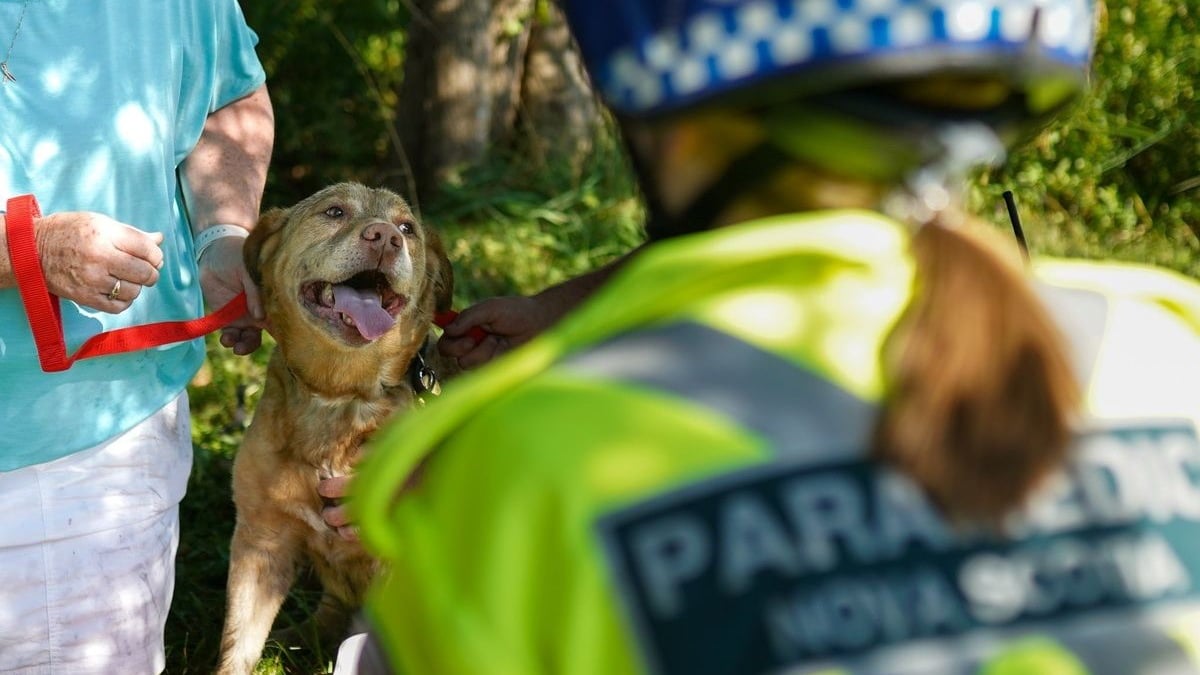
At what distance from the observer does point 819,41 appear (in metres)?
1.22

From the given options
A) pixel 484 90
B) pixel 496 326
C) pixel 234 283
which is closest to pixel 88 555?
pixel 234 283

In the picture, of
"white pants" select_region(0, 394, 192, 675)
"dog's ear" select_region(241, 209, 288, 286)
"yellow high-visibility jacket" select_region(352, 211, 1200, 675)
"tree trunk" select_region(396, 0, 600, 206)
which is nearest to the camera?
"yellow high-visibility jacket" select_region(352, 211, 1200, 675)

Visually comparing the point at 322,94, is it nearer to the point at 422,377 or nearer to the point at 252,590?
the point at 422,377

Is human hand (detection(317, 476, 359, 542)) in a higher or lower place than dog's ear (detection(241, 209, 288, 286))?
lower

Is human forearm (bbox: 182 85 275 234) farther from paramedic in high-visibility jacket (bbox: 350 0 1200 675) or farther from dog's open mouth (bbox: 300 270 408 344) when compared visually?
paramedic in high-visibility jacket (bbox: 350 0 1200 675)

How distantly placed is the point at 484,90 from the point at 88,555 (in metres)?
5.22

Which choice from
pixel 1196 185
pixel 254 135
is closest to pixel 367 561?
pixel 254 135

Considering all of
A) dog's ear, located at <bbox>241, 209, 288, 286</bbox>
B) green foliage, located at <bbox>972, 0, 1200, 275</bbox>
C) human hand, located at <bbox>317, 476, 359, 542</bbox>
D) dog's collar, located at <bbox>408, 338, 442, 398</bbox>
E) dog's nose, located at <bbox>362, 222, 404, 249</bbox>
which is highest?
dog's ear, located at <bbox>241, 209, 288, 286</bbox>

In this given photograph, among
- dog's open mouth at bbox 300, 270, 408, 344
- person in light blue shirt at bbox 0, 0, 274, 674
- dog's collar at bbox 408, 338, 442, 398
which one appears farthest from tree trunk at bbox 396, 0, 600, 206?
person in light blue shirt at bbox 0, 0, 274, 674

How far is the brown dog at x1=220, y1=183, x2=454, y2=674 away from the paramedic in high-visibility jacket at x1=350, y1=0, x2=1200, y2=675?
2.92m

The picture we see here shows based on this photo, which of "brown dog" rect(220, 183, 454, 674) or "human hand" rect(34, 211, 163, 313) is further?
"brown dog" rect(220, 183, 454, 674)

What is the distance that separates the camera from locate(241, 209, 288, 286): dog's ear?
12.7 ft

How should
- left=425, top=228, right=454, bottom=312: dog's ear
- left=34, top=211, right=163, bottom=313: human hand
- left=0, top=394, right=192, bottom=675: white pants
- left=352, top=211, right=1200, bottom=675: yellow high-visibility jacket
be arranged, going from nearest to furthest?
left=352, top=211, right=1200, bottom=675: yellow high-visibility jacket, left=34, top=211, right=163, bottom=313: human hand, left=0, top=394, right=192, bottom=675: white pants, left=425, top=228, right=454, bottom=312: dog's ear

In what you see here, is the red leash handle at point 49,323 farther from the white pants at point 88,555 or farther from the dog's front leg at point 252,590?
the dog's front leg at point 252,590
